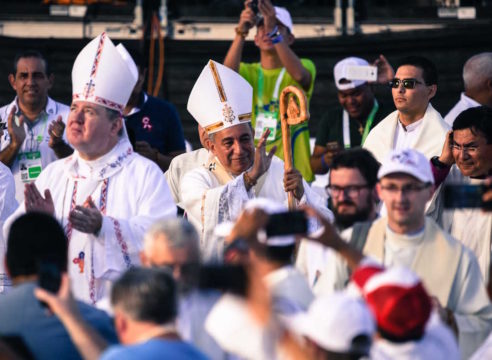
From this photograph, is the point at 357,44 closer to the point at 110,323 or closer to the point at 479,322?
the point at 479,322

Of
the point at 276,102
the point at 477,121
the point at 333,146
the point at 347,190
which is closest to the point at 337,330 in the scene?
the point at 347,190

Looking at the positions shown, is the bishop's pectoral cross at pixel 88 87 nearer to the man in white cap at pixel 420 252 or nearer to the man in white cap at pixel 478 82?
the man in white cap at pixel 420 252

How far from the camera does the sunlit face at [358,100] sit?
9148 mm

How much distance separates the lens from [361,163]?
20.6 feet

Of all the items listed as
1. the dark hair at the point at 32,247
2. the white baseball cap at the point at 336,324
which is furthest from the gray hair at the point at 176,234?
the white baseball cap at the point at 336,324

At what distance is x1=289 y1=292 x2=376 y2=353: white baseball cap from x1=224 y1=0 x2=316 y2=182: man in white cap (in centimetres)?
474

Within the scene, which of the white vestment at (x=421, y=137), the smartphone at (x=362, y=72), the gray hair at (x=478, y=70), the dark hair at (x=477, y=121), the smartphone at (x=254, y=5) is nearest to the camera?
the dark hair at (x=477, y=121)

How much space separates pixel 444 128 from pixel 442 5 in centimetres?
459

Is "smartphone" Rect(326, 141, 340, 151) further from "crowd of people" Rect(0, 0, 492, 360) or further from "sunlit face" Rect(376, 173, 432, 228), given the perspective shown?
"sunlit face" Rect(376, 173, 432, 228)

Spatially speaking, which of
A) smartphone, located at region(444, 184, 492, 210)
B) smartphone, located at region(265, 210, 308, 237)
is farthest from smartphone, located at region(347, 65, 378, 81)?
smartphone, located at region(265, 210, 308, 237)

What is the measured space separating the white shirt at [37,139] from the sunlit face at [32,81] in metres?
0.09

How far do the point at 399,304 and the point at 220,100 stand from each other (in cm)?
362

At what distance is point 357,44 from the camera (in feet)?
37.7

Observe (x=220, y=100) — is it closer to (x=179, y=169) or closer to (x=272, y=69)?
(x=179, y=169)
